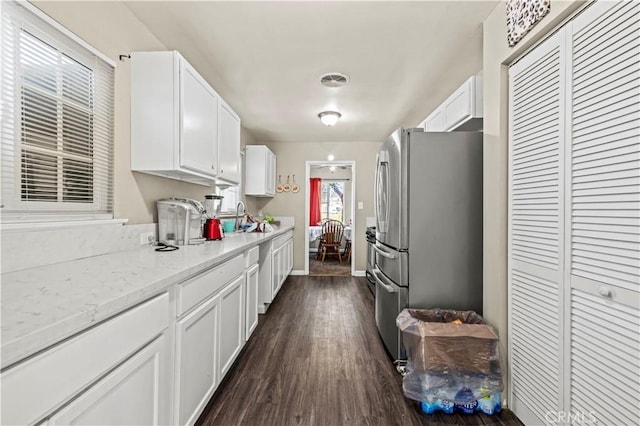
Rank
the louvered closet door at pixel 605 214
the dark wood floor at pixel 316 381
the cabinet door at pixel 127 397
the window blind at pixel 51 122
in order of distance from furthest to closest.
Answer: the dark wood floor at pixel 316 381 < the window blind at pixel 51 122 < the louvered closet door at pixel 605 214 < the cabinet door at pixel 127 397

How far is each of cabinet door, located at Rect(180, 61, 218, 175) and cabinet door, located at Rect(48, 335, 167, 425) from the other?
127 centimetres

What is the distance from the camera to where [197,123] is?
84.6 inches

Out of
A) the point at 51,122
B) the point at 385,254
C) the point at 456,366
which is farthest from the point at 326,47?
the point at 456,366

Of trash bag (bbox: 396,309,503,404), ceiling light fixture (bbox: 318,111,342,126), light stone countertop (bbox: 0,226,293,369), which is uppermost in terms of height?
Answer: ceiling light fixture (bbox: 318,111,342,126)

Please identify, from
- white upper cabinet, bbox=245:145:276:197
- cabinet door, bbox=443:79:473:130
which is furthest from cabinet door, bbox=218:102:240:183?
cabinet door, bbox=443:79:473:130

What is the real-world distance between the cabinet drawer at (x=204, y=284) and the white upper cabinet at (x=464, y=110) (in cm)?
206

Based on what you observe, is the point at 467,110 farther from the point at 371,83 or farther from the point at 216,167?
the point at 216,167

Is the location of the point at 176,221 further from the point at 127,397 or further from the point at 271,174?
the point at 271,174

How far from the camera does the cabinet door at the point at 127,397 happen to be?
769 mm

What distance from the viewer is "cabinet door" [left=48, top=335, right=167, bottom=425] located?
769mm

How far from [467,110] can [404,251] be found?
1200mm

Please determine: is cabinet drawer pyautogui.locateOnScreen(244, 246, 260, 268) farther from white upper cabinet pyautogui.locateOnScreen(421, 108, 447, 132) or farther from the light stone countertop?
white upper cabinet pyautogui.locateOnScreen(421, 108, 447, 132)

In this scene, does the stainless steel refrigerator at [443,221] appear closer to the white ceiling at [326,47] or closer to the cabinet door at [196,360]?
the white ceiling at [326,47]

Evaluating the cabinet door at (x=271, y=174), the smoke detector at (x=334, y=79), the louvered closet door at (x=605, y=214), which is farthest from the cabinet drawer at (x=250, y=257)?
the cabinet door at (x=271, y=174)
